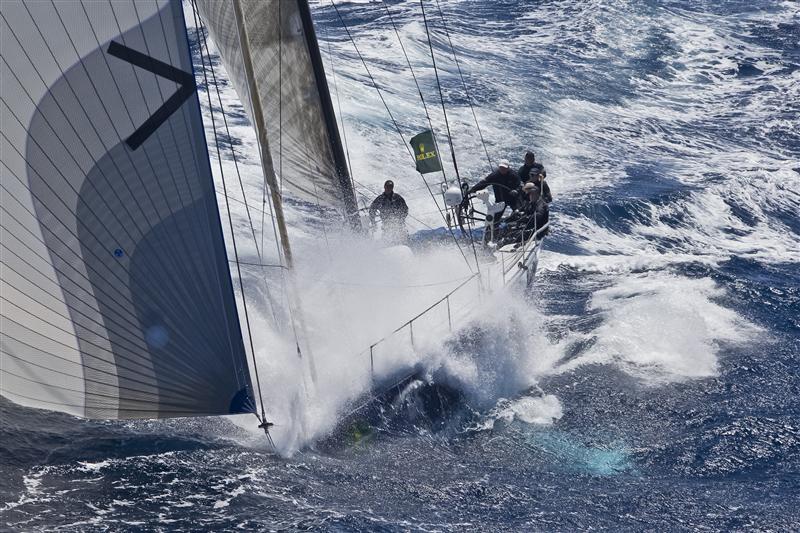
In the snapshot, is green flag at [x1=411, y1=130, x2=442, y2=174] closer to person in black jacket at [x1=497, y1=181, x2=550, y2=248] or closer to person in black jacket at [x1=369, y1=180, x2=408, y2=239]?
person in black jacket at [x1=369, y1=180, x2=408, y2=239]

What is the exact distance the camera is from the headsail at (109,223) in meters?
7.62

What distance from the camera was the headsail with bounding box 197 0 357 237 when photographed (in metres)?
11.2

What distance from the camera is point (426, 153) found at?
13.6m

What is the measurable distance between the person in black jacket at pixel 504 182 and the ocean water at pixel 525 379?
1.37 metres

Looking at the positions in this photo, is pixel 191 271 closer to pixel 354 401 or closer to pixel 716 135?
pixel 354 401

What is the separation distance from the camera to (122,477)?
9539mm

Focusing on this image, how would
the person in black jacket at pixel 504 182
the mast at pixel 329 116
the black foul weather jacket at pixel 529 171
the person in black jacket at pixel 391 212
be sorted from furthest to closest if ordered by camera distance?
the black foul weather jacket at pixel 529 171
the person in black jacket at pixel 504 182
the person in black jacket at pixel 391 212
the mast at pixel 329 116

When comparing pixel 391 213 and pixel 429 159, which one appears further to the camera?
pixel 391 213

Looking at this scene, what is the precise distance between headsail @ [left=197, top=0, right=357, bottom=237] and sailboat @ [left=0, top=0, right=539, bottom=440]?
8.23 feet

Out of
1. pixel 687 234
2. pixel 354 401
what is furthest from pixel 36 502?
pixel 687 234

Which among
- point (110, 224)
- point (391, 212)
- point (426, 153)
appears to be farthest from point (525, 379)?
point (110, 224)

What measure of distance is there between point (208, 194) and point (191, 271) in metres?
0.67

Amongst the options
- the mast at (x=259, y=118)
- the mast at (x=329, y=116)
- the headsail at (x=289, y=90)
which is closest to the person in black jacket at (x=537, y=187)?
the mast at (x=329, y=116)

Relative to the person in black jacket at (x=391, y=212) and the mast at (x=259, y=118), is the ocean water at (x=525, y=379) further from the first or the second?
the mast at (x=259, y=118)
